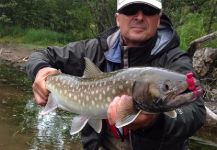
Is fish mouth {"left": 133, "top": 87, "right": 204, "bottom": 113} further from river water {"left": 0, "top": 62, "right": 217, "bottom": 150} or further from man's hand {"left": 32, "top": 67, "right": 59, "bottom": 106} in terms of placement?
river water {"left": 0, "top": 62, "right": 217, "bottom": 150}

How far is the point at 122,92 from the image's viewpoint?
3.04 m

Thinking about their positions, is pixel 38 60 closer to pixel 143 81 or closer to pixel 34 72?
pixel 34 72

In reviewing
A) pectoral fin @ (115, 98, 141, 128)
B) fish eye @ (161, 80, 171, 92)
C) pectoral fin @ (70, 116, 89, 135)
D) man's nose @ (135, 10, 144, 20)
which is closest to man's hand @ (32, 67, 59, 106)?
pectoral fin @ (70, 116, 89, 135)

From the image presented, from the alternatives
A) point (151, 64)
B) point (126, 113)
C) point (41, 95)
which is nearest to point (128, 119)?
point (126, 113)

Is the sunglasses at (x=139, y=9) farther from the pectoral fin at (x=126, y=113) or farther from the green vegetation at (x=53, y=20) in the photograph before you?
the green vegetation at (x=53, y=20)

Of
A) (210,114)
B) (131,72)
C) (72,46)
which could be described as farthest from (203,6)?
(131,72)

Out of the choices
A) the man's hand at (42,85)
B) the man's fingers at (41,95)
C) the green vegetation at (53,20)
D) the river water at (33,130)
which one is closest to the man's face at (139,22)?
the man's hand at (42,85)

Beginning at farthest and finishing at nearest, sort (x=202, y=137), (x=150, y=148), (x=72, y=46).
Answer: (x=202, y=137), (x=72, y=46), (x=150, y=148)

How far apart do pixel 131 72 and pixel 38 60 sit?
57.6 inches

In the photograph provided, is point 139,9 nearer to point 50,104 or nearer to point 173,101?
point 50,104

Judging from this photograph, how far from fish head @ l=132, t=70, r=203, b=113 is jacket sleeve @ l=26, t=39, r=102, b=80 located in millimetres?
1369

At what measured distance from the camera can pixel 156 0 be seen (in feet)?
12.4

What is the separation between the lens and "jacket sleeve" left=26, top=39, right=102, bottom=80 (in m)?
4.23

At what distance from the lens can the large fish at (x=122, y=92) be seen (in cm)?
270
